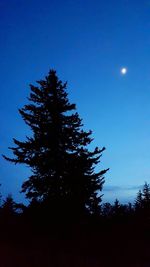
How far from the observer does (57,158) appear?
2183 centimetres

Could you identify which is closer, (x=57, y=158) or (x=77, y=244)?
(x=77, y=244)

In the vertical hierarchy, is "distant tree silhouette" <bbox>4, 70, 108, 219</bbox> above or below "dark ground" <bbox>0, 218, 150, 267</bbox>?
above

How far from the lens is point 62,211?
746 inches

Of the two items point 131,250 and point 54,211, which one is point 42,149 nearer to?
point 54,211

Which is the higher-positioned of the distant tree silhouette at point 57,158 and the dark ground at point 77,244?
the distant tree silhouette at point 57,158

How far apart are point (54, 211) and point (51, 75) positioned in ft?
36.1

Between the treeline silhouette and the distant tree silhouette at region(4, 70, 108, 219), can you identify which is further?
the distant tree silhouette at region(4, 70, 108, 219)

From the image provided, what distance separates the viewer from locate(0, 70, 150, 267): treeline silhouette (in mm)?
12438

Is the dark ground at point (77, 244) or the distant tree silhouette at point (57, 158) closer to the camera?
the dark ground at point (77, 244)

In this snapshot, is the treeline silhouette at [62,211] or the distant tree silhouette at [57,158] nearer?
the treeline silhouette at [62,211]

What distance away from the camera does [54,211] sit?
1877 cm

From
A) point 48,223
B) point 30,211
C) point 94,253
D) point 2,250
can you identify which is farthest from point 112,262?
point 30,211

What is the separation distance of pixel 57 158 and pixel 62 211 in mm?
4003

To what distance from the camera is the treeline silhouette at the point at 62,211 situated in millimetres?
12438
